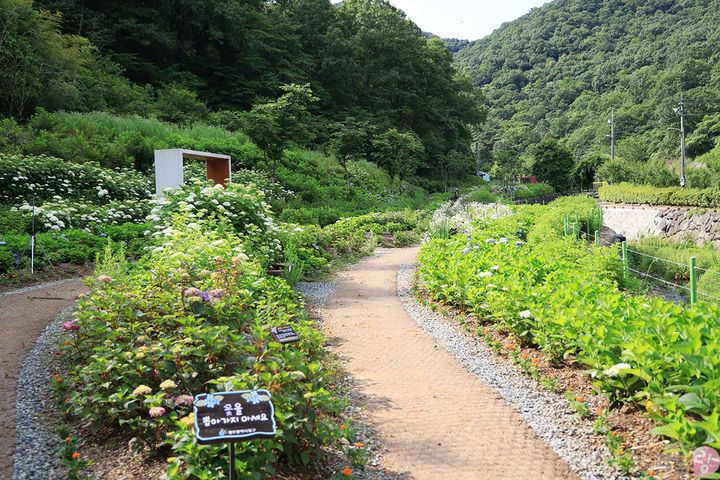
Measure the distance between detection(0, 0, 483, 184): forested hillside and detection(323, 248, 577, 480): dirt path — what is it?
466 inches

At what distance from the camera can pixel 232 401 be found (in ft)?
6.95

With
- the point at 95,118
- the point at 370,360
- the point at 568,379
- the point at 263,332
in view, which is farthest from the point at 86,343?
the point at 95,118

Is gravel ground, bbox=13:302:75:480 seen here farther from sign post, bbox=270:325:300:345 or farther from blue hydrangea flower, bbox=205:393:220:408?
sign post, bbox=270:325:300:345

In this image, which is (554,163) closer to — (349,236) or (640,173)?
(640,173)

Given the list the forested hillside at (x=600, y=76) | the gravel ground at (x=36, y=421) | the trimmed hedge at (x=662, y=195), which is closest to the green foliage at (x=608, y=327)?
the gravel ground at (x=36, y=421)

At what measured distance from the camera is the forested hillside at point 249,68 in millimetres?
16234

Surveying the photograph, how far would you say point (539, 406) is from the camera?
353cm

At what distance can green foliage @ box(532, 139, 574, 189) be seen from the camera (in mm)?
39812

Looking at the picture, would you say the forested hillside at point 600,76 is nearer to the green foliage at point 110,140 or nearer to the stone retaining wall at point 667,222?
the stone retaining wall at point 667,222

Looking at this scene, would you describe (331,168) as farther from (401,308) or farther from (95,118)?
(401,308)

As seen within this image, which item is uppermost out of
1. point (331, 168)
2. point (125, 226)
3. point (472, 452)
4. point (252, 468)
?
point (331, 168)

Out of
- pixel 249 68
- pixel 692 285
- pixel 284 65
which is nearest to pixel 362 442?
pixel 692 285

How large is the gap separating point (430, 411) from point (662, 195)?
22572mm

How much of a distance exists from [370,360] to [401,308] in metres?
1.94
